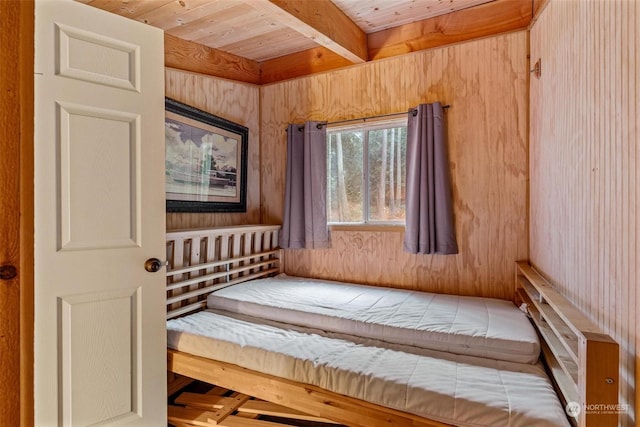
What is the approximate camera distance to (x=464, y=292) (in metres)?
2.34

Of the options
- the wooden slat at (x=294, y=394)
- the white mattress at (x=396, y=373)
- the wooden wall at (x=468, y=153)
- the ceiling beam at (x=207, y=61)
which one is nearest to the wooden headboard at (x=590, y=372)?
the white mattress at (x=396, y=373)

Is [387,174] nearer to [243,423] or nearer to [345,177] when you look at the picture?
[345,177]

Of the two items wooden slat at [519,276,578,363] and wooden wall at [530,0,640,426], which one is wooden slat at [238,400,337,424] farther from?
wooden wall at [530,0,640,426]

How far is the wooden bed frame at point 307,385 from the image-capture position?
0.88m

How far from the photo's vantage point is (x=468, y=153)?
232 centimetres

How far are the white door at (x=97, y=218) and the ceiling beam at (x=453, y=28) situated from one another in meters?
1.78

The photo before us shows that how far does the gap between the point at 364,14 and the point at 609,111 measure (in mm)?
1851

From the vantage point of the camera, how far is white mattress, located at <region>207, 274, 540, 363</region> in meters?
1.48

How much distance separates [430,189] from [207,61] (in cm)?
217

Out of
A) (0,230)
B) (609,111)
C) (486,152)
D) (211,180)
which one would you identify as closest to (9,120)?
(0,230)

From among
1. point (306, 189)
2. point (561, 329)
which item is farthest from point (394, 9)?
point (561, 329)

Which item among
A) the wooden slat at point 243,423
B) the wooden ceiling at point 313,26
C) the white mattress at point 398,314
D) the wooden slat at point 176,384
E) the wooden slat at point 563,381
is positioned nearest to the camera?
the wooden slat at point 563,381

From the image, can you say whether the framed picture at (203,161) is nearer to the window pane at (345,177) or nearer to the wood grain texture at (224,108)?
the wood grain texture at (224,108)

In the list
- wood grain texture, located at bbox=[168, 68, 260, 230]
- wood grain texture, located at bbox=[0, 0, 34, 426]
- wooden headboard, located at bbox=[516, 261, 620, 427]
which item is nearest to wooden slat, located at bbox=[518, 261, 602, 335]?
wooden headboard, located at bbox=[516, 261, 620, 427]
